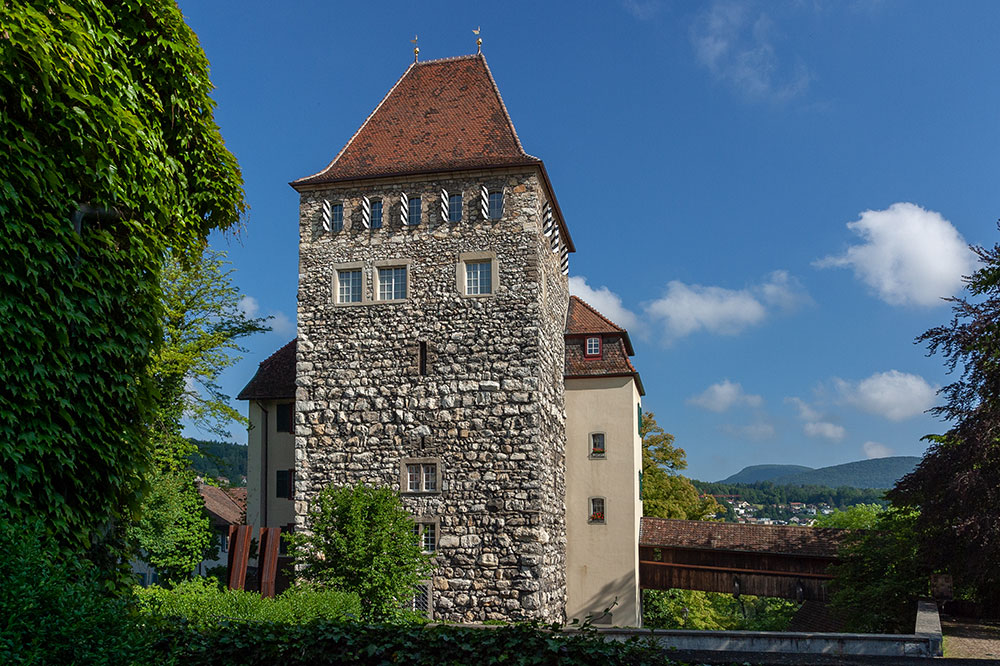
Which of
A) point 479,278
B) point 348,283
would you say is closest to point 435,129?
point 479,278

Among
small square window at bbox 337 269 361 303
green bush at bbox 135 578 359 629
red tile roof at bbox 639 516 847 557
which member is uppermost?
small square window at bbox 337 269 361 303

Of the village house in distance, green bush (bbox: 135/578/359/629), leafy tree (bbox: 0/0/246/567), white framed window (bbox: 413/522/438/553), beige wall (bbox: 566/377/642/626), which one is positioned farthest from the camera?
beige wall (bbox: 566/377/642/626)

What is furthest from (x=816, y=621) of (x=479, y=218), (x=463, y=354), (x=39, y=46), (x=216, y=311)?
(x=39, y=46)

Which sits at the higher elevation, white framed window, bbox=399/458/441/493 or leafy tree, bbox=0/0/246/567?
leafy tree, bbox=0/0/246/567

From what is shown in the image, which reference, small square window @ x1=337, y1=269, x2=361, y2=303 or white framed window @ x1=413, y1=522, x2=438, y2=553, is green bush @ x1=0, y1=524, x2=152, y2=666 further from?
small square window @ x1=337, y1=269, x2=361, y2=303

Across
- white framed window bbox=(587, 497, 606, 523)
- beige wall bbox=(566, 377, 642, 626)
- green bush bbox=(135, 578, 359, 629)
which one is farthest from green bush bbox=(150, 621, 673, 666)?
white framed window bbox=(587, 497, 606, 523)

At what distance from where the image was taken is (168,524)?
28031 millimetres

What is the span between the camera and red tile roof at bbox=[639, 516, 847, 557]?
26.6 m

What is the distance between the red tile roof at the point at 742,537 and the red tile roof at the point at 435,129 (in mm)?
12925

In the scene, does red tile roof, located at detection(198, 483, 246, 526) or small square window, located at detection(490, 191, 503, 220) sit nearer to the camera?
small square window, located at detection(490, 191, 503, 220)

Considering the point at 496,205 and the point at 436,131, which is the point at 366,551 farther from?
the point at 436,131

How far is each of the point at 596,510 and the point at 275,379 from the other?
39.5ft

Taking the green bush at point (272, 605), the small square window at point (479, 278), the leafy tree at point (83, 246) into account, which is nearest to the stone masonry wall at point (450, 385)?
the small square window at point (479, 278)

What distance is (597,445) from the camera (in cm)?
2741
